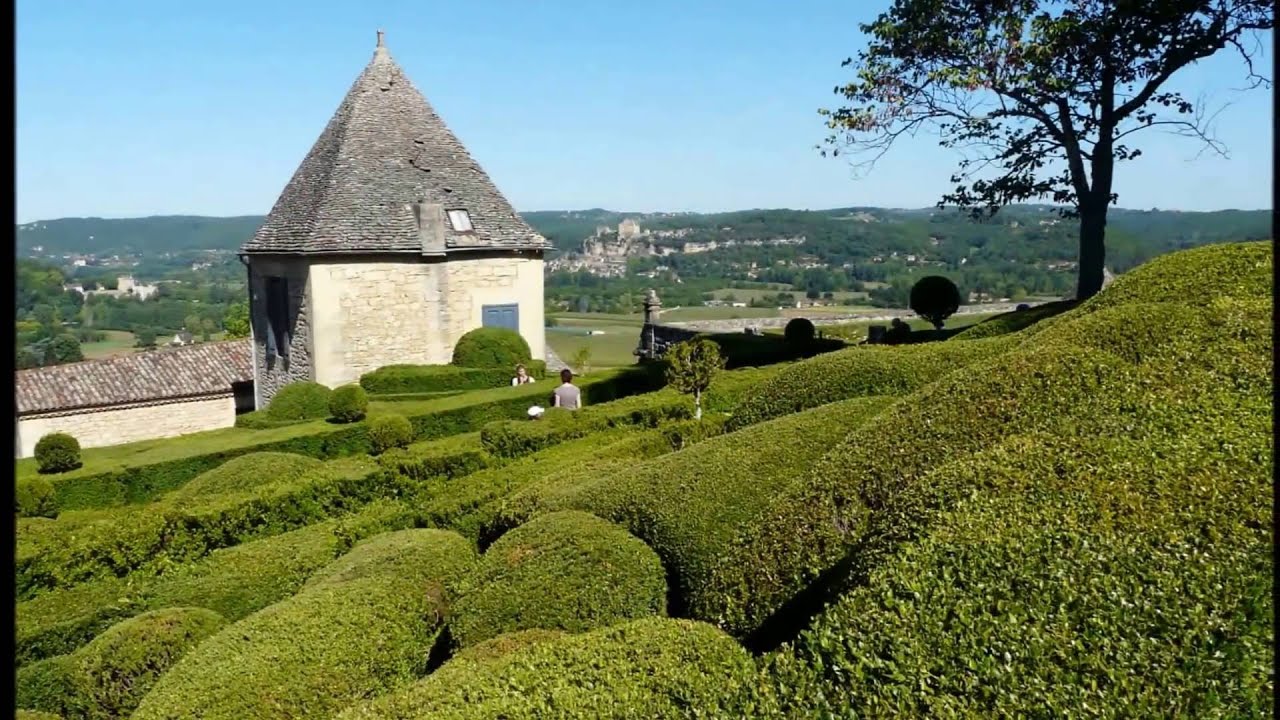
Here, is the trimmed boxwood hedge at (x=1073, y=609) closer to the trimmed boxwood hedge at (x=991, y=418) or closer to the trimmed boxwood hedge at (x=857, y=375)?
the trimmed boxwood hedge at (x=991, y=418)

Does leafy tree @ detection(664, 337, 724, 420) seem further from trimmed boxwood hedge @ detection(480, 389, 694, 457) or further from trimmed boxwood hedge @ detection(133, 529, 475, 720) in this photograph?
trimmed boxwood hedge @ detection(133, 529, 475, 720)

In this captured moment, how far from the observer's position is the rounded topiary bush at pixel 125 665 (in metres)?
8.32

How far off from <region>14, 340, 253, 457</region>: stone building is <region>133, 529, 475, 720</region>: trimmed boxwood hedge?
67.7 ft

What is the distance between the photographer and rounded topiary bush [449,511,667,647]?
677 cm

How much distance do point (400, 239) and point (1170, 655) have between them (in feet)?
76.6

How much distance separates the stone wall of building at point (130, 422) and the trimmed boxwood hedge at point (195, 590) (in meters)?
16.1

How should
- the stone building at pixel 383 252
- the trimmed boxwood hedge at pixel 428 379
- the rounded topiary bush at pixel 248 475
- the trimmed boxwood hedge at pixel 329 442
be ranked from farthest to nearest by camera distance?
the stone building at pixel 383 252 → the trimmed boxwood hedge at pixel 428 379 → the trimmed boxwood hedge at pixel 329 442 → the rounded topiary bush at pixel 248 475

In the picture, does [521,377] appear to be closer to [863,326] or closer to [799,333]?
[799,333]

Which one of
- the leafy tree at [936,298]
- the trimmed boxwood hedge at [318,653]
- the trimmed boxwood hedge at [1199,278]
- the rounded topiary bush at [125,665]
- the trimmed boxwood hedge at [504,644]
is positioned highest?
the trimmed boxwood hedge at [1199,278]

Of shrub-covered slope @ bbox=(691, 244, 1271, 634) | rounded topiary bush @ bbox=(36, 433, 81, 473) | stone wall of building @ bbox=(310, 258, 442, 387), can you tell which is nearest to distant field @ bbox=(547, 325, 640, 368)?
stone wall of building @ bbox=(310, 258, 442, 387)

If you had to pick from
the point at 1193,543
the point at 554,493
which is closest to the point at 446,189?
the point at 554,493

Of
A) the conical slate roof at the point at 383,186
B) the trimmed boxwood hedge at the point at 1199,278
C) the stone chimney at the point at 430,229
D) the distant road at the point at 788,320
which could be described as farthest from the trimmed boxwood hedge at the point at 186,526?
the distant road at the point at 788,320

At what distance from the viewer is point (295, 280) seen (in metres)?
25.1

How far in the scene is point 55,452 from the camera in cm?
1852
